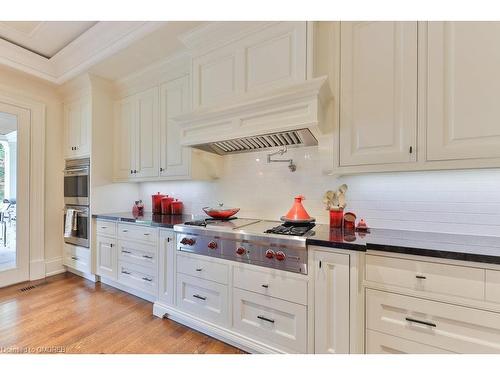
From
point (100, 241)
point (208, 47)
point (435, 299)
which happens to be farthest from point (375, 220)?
point (100, 241)

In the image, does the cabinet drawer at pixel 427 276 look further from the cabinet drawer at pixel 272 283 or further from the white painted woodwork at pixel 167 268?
the white painted woodwork at pixel 167 268

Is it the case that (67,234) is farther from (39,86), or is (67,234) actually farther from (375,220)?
(375,220)

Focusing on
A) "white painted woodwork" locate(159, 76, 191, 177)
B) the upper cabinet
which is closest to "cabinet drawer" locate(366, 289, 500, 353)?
the upper cabinet

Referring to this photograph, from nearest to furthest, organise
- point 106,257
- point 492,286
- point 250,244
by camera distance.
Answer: point 492,286, point 250,244, point 106,257

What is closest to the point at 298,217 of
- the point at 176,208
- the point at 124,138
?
the point at 176,208

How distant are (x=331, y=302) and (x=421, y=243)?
24.0 inches

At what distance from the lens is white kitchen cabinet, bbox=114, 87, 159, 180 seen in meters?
2.73

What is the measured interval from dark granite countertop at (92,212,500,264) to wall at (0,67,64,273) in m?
3.56

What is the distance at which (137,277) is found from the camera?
238 cm

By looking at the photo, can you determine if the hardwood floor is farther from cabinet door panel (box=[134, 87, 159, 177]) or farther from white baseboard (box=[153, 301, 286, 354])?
cabinet door panel (box=[134, 87, 159, 177])

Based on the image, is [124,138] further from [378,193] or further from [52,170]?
[378,193]

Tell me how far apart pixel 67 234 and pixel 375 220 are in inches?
142

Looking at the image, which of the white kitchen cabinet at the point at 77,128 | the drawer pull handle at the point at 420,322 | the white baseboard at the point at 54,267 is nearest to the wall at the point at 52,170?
the white baseboard at the point at 54,267

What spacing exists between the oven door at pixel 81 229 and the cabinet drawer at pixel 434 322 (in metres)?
3.14
